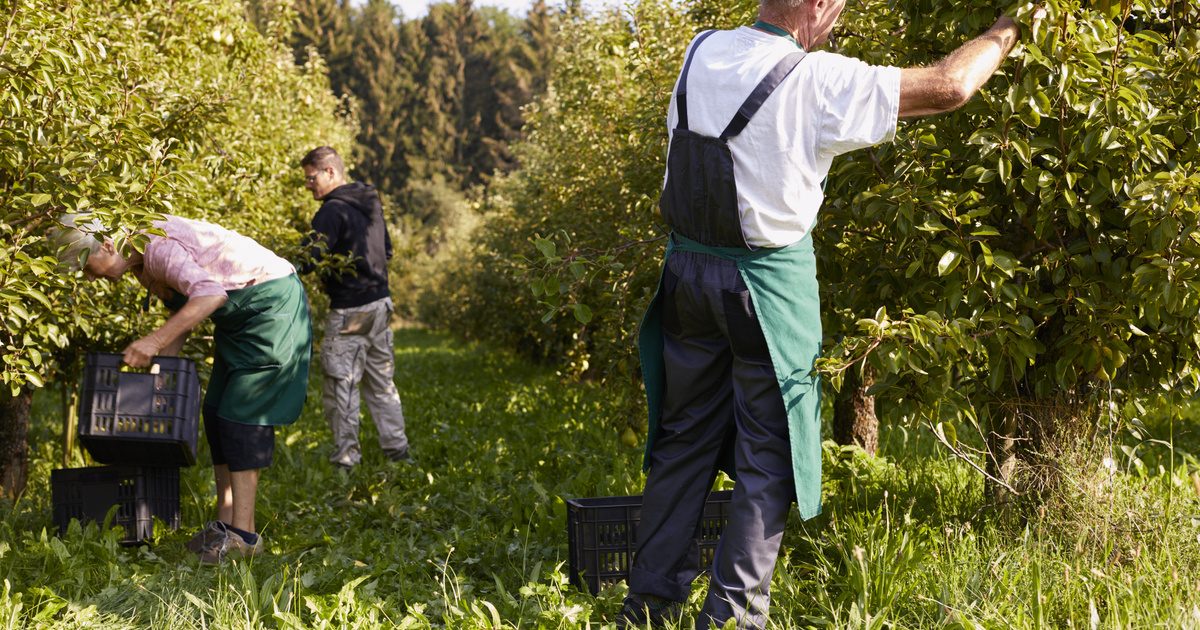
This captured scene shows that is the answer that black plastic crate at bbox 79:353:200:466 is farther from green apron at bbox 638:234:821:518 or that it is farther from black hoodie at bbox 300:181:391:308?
green apron at bbox 638:234:821:518

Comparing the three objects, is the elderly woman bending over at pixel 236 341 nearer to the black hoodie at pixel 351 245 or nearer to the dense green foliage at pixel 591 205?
the dense green foliage at pixel 591 205

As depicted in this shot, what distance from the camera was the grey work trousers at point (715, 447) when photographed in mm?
3047

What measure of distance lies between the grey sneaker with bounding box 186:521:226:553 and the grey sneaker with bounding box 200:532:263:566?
0.08ft

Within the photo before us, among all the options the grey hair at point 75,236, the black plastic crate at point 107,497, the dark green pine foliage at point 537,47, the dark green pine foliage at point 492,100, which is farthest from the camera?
the dark green pine foliage at point 537,47

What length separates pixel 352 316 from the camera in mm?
6789

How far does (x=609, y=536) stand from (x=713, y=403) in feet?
2.44

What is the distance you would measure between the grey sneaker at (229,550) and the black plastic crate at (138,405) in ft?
1.39

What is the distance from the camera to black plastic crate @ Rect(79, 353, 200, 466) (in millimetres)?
4328

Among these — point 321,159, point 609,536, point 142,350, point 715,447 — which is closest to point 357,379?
point 321,159

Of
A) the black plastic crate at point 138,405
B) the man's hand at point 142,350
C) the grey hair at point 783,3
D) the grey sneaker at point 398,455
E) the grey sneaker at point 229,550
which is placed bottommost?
the grey sneaker at point 398,455

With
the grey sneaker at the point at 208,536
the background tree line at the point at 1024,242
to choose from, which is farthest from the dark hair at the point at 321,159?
the background tree line at the point at 1024,242

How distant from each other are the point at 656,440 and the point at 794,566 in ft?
2.73

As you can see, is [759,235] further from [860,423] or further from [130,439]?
[860,423]

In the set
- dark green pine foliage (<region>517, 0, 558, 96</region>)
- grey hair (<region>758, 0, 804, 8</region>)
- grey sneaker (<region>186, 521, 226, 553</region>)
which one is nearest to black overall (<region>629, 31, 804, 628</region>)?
grey hair (<region>758, 0, 804, 8</region>)
